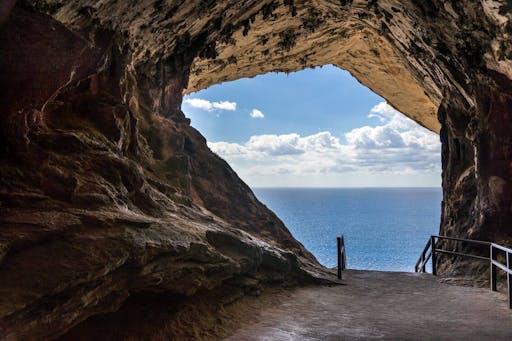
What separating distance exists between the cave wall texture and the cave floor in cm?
101

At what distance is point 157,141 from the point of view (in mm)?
11398

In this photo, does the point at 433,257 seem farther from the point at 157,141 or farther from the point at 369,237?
the point at 369,237

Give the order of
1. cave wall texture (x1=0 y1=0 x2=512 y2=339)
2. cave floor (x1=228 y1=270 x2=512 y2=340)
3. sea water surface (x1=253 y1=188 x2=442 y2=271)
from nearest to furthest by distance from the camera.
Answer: cave wall texture (x1=0 y1=0 x2=512 y2=339) → cave floor (x1=228 y1=270 x2=512 y2=340) → sea water surface (x1=253 y1=188 x2=442 y2=271)

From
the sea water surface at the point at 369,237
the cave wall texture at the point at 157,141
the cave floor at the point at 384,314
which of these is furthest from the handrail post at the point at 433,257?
the sea water surface at the point at 369,237

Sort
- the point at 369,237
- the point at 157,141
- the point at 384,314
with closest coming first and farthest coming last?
the point at 384,314, the point at 157,141, the point at 369,237

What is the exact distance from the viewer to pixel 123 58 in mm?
9023

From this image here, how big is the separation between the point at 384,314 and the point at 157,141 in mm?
7777

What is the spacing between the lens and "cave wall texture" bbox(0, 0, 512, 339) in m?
4.62

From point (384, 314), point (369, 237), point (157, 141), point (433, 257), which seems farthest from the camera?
point (369, 237)

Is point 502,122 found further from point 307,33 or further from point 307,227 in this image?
point 307,227

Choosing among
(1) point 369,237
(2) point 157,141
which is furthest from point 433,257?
(1) point 369,237

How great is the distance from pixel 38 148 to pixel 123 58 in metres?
4.30

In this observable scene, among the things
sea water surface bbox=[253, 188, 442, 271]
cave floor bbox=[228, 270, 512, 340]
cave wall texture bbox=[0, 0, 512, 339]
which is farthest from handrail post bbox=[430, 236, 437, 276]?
sea water surface bbox=[253, 188, 442, 271]

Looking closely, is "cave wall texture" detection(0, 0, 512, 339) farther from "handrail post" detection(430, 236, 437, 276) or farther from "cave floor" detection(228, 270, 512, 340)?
"cave floor" detection(228, 270, 512, 340)
